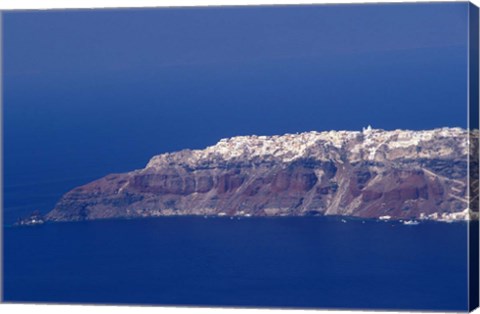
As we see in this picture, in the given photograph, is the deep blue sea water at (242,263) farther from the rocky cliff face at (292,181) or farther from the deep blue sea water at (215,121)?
the rocky cliff face at (292,181)

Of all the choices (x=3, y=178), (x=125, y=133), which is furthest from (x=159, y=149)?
(x=3, y=178)

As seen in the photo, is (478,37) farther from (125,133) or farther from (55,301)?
(55,301)

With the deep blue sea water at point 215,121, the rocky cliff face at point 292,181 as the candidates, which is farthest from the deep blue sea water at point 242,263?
the rocky cliff face at point 292,181

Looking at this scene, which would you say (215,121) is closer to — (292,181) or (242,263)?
(292,181)

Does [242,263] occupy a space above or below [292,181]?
below

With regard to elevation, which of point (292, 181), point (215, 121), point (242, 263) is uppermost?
point (215, 121)

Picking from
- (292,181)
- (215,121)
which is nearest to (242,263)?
(292,181)
